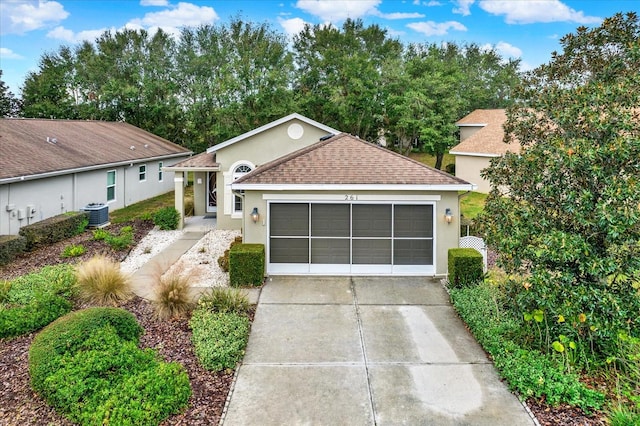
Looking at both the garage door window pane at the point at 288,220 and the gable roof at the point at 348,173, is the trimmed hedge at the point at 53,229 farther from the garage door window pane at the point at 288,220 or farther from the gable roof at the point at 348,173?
the garage door window pane at the point at 288,220

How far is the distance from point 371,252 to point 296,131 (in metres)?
8.10

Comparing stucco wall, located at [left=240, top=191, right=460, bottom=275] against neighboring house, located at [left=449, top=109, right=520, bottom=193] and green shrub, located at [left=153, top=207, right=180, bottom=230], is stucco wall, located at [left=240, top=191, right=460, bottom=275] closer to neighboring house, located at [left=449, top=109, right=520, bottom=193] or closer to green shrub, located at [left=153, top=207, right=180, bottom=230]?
green shrub, located at [left=153, top=207, right=180, bottom=230]

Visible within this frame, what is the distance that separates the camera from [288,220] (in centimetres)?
1214

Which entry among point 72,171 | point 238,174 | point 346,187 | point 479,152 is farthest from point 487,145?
point 72,171

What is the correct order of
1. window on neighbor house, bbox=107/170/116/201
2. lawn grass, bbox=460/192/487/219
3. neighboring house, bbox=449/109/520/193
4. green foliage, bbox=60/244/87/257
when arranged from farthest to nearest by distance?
neighboring house, bbox=449/109/520/193 → window on neighbor house, bbox=107/170/116/201 → lawn grass, bbox=460/192/487/219 → green foliage, bbox=60/244/87/257

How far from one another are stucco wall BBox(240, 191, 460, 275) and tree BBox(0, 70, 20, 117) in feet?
128

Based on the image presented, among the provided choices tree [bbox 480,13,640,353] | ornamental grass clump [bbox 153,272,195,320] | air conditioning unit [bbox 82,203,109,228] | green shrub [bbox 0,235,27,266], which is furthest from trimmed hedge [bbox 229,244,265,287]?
air conditioning unit [bbox 82,203,109,228]

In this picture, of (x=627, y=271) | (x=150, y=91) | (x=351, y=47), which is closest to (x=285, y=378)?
(x=627, y=271)

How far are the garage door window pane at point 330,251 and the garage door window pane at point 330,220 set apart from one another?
0.18 metres

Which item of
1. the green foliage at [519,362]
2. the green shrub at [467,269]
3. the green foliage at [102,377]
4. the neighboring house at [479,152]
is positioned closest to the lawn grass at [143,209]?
the green foliage at [102,377]

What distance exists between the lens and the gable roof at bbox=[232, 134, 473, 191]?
11.7m

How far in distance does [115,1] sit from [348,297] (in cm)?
2514

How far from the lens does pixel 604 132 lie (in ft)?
21.9

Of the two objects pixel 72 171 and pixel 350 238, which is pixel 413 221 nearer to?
pixel 350 238
